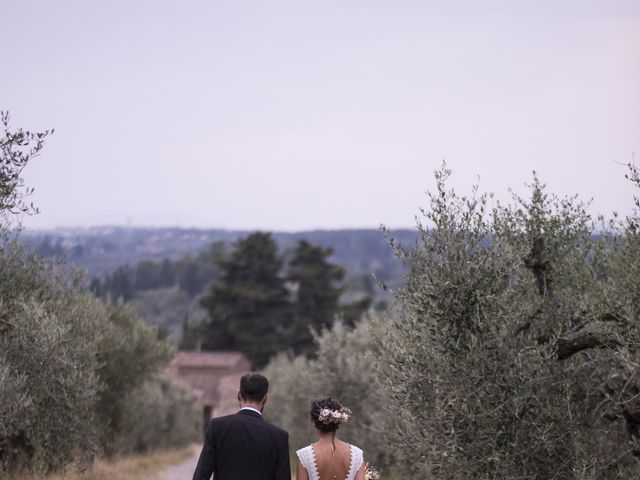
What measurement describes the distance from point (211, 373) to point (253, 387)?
7050cm

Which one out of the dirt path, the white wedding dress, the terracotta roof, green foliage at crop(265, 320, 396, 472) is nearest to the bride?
the white wedding dress

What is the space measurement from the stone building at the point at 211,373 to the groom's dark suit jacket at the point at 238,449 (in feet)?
207

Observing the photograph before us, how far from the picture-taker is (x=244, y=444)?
285 inches

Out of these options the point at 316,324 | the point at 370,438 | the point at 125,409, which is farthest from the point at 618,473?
the point at 316,324

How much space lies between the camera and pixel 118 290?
155750 mm

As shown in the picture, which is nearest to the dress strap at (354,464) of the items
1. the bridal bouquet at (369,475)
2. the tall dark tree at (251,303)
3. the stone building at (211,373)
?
the bridal bouquet at (369,475)

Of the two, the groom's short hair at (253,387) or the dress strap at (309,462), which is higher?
the groom's short hair at (253,387)

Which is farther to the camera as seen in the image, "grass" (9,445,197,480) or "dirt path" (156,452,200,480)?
"dirt path" (156,452,200,480)

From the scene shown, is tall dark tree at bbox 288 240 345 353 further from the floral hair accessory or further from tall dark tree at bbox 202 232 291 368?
the floral hair accessory

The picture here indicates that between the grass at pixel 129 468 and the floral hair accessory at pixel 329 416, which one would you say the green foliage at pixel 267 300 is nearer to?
the grass at pixel 129 468

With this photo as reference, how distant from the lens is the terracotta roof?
73.6m

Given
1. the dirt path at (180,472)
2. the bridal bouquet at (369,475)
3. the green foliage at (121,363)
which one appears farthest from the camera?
the dirt path at (180,472)

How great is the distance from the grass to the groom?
968 cm

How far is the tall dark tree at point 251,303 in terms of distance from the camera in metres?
74.5
